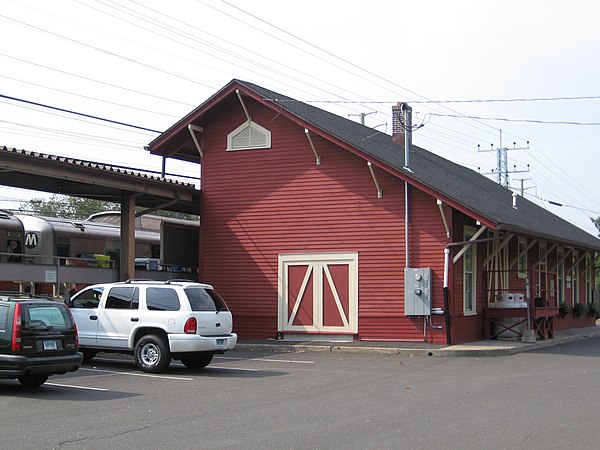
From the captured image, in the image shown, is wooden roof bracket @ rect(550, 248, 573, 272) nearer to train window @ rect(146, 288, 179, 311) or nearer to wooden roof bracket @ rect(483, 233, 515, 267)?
wooden roof bracket @ rect(483, 233, 515, 267)

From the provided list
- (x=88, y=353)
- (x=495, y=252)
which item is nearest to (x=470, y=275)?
(x=495, y=252)

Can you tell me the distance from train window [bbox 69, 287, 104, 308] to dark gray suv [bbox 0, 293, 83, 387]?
354cm

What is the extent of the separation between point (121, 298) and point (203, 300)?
1.82 metres

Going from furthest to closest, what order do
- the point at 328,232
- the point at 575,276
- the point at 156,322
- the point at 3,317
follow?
1. the point at 575,276
2. the point at 328,232
3. the point at 156,322
4. the point at 3,317

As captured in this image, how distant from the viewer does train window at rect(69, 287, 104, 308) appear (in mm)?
17172

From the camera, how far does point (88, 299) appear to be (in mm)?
17250

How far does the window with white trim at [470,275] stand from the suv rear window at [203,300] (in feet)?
30.3

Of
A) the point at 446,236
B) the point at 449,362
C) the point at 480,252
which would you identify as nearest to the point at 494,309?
the point at 480,252

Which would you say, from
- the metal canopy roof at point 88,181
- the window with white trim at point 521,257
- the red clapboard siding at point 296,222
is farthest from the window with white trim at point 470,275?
the metal canopy roof at point 88,181

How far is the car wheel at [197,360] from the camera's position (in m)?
16.7

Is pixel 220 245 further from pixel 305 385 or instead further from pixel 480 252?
pixel 305 385

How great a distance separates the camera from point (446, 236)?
866 inches

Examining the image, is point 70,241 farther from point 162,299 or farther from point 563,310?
point 563,310

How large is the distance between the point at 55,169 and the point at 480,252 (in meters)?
Answer: 12.6
